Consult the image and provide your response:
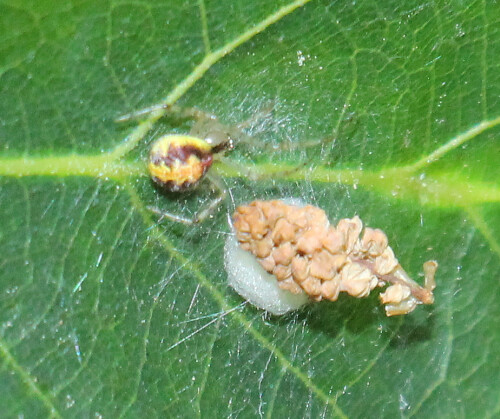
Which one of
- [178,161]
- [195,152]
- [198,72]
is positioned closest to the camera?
[198,72]

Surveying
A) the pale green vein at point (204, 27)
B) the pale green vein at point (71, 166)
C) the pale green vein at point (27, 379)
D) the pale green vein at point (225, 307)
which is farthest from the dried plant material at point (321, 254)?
the pale green vein at point (27, 379)

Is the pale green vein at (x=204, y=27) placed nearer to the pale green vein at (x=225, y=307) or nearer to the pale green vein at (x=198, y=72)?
the pale green vein at (x=198, y=72)

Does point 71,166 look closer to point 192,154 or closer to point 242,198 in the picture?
point 192,154

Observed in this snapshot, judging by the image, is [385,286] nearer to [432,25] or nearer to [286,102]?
[286,102]

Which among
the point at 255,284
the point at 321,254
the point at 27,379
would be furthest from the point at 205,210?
the point at 27,379

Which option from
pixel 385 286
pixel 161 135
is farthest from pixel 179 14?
pixel 385 286

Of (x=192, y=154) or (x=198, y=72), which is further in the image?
(x=192, y=154)

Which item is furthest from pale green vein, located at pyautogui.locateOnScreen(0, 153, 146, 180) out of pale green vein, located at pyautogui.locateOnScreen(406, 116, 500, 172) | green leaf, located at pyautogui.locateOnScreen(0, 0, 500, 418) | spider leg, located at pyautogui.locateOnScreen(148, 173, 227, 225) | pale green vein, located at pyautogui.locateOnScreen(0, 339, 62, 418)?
pale green vein, located at pyautogui.locateOnScreen(406, 116, 500, 172)
